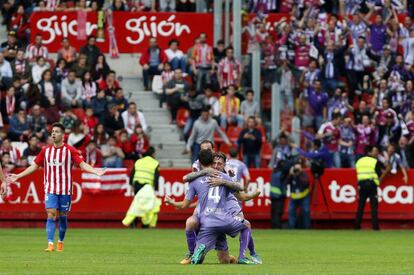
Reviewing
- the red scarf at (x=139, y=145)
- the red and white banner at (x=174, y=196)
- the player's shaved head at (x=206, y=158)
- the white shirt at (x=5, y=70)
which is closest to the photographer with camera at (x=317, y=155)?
the red and white banner at (x=174, y=196)

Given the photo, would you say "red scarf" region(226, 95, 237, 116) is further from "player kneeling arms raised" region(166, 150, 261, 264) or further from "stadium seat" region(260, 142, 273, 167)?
"player kneeling arms raised" region(166, 150, 261, 264)

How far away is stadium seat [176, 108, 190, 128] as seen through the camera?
37031mm

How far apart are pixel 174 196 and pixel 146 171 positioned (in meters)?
2.02

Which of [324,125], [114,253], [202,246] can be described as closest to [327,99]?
[324,125]

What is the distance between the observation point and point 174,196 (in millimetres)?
34906

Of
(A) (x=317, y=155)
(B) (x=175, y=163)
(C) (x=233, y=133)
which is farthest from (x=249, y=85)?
(A) (x=317, y=155)

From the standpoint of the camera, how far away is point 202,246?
62.6 feet

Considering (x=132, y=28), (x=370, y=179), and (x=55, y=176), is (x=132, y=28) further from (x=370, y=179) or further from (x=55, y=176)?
(x=55, y=176)

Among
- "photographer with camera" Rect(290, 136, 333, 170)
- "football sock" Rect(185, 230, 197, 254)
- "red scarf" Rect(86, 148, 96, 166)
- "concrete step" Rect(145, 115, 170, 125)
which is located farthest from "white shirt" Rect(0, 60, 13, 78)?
"football sock" Rect(185, 230, 197, 254)

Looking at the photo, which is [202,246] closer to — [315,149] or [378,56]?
[315,149]

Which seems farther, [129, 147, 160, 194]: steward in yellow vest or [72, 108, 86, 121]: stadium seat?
[72, 108, 86, 121]: stadium seat

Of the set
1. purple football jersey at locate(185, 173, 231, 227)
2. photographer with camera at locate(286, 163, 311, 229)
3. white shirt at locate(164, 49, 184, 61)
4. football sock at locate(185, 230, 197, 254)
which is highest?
purple football jersey at locate(185, 173, 231, 227)

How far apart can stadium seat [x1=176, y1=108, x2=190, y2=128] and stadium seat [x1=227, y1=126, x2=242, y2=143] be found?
1.27 meters

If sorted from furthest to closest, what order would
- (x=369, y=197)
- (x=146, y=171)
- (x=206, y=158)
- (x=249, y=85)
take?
(x=249, y=85), (x=369, y=197), (x=146, y=171), (x=206, y=158)
